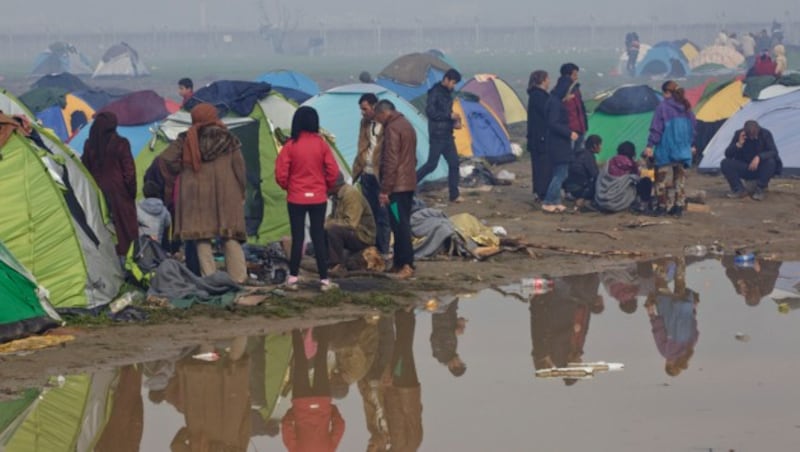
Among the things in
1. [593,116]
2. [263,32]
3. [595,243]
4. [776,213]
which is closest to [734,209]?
[776,213]

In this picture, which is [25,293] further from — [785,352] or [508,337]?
[785,352]

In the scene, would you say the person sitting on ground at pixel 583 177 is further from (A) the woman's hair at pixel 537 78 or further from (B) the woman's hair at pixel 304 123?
(B) the woman's hair at pixel 304 123

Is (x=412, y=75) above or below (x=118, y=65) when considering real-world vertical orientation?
above

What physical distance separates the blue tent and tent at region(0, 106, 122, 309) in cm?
776

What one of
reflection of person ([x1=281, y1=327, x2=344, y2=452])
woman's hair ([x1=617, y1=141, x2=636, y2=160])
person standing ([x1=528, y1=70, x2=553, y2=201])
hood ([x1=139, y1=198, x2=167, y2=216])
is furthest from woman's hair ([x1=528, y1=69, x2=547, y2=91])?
reflection of person ([x1=281, y1=327, x2=344, y2=452])

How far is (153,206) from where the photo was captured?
14734mm

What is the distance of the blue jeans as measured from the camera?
1872 cm

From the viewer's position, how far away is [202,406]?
9828 millimetres

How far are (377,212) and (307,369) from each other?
431 centimetres

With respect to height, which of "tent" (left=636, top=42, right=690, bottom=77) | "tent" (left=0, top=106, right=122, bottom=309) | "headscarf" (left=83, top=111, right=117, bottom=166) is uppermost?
"headscarf" (left=83, top=111, right=117, bottom=166)

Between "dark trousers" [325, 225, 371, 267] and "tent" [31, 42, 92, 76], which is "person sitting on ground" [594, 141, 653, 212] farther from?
"tent" [31, 42, 92, 76]

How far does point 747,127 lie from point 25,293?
35.5ft

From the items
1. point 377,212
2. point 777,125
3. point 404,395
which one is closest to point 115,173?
point 377,212

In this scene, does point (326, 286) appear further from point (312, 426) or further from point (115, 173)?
point (312, 426)
